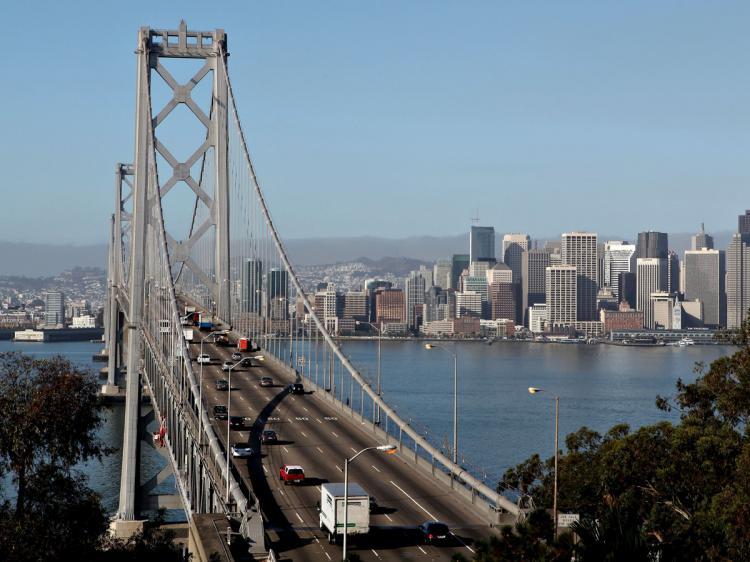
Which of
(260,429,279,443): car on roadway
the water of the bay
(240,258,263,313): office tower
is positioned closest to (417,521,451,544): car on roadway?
the water of the bay

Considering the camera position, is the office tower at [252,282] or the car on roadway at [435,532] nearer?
the car on roadway at [435,532]

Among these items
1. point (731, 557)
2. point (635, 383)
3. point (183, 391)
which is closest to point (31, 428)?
point (183, 391)

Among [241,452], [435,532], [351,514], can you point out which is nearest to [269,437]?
[241,452]

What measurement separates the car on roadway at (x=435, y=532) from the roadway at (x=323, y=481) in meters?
0.23

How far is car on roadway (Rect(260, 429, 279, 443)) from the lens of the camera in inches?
1671

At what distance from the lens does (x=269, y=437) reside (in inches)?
1683

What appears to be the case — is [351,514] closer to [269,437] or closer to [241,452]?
[241,452]

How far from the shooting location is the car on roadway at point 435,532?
2889 cm

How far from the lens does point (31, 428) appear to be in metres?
30.9

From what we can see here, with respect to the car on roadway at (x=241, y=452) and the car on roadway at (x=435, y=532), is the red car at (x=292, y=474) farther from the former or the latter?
the car on roadway at (x=435, y=532)

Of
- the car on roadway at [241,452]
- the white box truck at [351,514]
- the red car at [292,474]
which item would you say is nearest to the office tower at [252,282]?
the car on roadway at [241,452]

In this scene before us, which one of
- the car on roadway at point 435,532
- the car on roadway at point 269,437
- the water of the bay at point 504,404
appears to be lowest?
the water of the bay at point 504,404

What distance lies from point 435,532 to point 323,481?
7.79 meters

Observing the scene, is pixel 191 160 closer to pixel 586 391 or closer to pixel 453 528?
pixel 453 528
